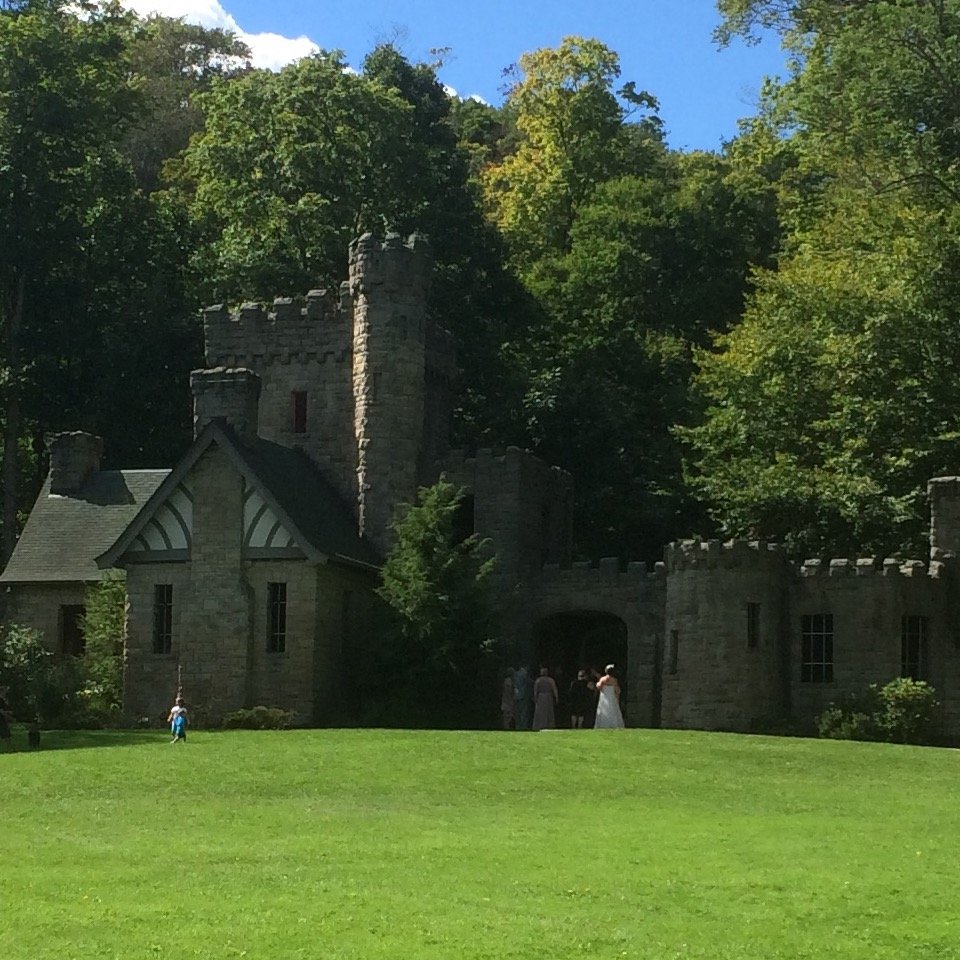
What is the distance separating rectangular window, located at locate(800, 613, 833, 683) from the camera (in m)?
39.0

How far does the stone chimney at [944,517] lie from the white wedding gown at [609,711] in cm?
747

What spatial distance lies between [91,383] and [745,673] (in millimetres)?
24826

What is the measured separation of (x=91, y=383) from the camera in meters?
56.0

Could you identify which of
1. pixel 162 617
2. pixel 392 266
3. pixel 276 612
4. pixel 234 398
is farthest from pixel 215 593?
pixel 392 266

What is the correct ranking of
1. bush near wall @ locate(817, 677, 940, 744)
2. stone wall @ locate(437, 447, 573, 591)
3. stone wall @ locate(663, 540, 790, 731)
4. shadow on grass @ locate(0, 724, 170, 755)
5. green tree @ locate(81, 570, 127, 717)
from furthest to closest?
stone wall @ locate(437, 447, 573, 591) → green tree @ locate(81, 570, 127, 717) → stone wall @ locate(663, 540, 790, 731) → bush near wall @ locate(817, 677, 940, 744) → shadow on grass @ locate(0, 724, 170, 755)

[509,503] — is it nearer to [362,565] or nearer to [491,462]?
[491,462]

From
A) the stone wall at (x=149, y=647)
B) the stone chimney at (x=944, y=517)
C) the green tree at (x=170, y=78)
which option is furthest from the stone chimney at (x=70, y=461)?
the green tree at (x=170, y=78)

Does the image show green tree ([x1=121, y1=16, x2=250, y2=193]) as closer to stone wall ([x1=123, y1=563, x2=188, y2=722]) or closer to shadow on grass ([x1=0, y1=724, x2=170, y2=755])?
stone wall ([x1=123, y1=563, x2=188, y2=722])

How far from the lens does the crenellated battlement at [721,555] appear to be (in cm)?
3881

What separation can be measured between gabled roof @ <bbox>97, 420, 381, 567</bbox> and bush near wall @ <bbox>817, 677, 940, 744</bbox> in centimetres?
1109

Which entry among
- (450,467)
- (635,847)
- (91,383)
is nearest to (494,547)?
(450,467)

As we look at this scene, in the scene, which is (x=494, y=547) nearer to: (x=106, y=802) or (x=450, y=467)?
(x=450, y=467)

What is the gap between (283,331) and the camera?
4666cm

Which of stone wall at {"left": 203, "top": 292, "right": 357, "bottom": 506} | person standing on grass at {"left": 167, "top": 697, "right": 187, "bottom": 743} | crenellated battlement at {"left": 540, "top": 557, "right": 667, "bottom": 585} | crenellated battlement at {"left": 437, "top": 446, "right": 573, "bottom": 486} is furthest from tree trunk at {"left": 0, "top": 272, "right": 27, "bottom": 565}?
person standing on grass at {"left": 167, "top": 697, "right": 187, "bottom": 743}
